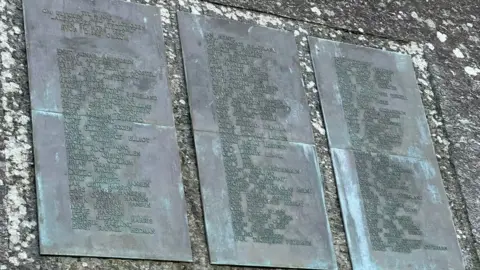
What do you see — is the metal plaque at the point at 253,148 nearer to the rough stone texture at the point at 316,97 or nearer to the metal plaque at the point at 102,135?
the rough stone texture at the point at 316,97

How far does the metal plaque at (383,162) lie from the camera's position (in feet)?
20.2

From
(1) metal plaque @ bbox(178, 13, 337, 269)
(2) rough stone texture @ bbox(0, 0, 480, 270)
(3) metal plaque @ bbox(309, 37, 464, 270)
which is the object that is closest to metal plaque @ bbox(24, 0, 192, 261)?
(2) rough stone texture @ bbox(0, 0, 480, 270)

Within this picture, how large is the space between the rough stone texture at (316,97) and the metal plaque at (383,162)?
0.09 metres

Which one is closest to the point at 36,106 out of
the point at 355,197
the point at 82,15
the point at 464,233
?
the point at 82,15

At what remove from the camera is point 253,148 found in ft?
19.7

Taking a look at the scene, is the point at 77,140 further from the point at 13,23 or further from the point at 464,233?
the point at 464,233

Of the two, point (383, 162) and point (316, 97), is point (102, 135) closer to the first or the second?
point (316, 97)

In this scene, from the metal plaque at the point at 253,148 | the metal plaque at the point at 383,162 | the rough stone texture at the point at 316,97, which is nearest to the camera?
the rough stone texture at the point at 316,97

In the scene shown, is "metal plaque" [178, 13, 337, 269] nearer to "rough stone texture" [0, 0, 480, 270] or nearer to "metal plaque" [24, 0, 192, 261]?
"rough stone texture" [0, 0, 480, 270]

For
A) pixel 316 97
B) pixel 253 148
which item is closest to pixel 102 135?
pixel 253 148

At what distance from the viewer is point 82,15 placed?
5.94 m

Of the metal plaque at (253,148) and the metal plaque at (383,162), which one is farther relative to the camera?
the metal plaque at (383,162)

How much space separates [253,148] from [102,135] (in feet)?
3.12

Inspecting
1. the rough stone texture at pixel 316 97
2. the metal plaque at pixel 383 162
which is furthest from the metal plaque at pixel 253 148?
the metal plaque at pixel 383 162
